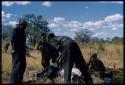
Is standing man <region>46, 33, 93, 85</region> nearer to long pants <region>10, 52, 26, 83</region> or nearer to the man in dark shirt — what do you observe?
long pants <region>10, 52, 26, 83</region>

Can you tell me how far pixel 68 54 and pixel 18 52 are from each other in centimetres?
132

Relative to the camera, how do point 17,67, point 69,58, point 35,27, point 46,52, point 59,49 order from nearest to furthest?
point 17,67 → point 69,58 → point 59,49 → point 46,52 → point 35,27

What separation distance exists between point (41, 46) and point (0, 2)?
3.36 m

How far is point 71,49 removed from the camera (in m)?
11.0

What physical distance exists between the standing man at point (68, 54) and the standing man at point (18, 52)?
89cm

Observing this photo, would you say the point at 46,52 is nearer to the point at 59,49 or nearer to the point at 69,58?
the point at 59,49

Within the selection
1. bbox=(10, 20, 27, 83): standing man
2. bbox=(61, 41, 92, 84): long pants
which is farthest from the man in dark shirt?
bbox=(10, 20, 27, 83): standing man

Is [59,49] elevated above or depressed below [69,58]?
above

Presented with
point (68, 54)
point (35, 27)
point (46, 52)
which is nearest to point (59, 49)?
point (68, 54)

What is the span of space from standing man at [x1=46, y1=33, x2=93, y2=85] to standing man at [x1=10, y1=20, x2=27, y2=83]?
887 mm

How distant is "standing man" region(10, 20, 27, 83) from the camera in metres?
10.8

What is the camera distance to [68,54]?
11.0 metres

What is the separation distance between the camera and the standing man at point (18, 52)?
10.8 metres

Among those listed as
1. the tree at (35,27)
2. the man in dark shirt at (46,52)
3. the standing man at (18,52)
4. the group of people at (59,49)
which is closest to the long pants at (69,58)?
the group of people at (59,49)
